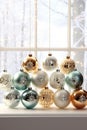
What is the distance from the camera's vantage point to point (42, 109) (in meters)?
2.03

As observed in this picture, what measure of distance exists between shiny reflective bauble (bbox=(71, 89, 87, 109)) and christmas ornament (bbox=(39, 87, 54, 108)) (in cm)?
13

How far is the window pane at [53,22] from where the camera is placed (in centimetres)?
226

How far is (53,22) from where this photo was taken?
7.43 feet

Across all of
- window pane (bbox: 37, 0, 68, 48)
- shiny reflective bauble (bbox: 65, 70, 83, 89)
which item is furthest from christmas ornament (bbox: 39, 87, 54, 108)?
window pane (bbox: 37, 0, 68, 48)

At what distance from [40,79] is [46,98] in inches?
4.6

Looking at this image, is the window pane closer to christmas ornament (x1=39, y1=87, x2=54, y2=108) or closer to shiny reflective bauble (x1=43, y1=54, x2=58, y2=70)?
shiny reflective bauble (x1=43, y1=54, x2=58, y2=70)

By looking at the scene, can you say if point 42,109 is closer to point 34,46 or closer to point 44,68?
point 44,68

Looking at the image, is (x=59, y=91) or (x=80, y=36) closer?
(x=59, y=91)

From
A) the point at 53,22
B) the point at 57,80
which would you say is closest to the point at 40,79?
the point at 57,80

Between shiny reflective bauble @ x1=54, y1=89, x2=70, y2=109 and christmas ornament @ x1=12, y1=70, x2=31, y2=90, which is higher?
christmas ornament @ x1=12, y1=70, x2=31, y2=90

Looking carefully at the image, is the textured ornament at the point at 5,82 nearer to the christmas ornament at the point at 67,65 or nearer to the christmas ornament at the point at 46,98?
the christmas ornament at the point at 46,98

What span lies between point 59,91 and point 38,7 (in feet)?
1.96

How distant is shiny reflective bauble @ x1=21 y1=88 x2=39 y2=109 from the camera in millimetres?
1975

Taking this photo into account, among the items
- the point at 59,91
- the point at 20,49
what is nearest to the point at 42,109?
the point at 59,91
